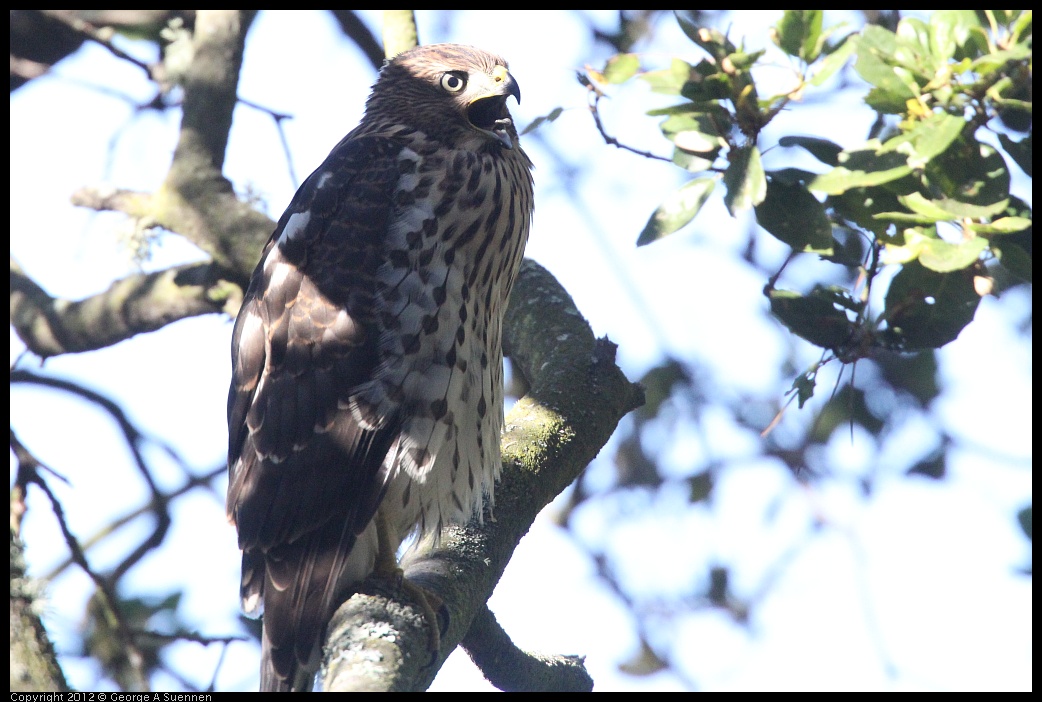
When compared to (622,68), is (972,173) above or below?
below

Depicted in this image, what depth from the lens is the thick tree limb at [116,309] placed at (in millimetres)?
4137

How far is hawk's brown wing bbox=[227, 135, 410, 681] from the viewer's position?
2840 millimetres

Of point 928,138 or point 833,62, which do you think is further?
point 833,62

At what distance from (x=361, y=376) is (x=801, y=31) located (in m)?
1.54

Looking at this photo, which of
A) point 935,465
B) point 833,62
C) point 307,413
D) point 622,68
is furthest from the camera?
point 935,465

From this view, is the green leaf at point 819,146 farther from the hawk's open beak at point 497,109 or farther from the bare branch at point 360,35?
the bare branch at point 360,35

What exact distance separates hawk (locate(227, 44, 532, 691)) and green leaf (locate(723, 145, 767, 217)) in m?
0.83

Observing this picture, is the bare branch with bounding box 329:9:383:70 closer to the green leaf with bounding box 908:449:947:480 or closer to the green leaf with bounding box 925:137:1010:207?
the green leaf with bounding box 908:449:947:480

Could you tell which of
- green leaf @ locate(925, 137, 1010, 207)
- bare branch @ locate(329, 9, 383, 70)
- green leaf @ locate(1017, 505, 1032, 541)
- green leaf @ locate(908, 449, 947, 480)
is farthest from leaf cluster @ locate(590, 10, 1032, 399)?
bare branch @ locate(329, 9, 383, 70)

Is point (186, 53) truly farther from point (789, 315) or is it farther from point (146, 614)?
point (789, 315)

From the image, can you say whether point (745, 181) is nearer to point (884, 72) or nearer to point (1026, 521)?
point (884, 72)

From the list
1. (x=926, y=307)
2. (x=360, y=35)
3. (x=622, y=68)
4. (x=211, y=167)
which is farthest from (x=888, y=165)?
(x=360, y=35)

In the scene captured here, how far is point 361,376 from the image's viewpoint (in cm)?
303

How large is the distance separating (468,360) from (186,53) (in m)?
2.52
